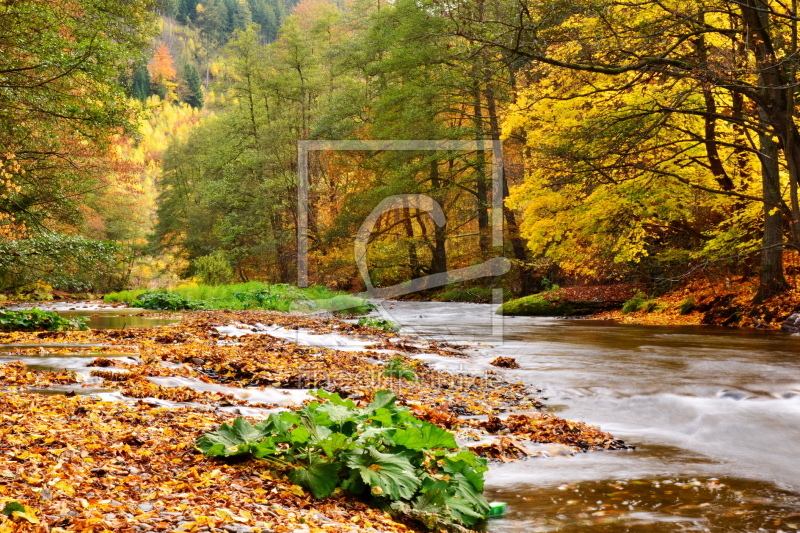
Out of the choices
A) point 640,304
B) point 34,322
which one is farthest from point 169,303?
point 640,304

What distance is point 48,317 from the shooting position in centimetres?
948

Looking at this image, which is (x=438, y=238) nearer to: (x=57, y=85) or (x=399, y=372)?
(x=57, y=85)

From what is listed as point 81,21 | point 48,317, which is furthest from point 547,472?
point 81,21

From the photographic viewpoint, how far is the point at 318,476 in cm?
283

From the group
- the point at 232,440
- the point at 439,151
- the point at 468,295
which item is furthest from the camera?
the point at 468,295

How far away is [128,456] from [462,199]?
25675 mm

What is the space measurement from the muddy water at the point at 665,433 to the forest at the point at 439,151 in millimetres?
3510

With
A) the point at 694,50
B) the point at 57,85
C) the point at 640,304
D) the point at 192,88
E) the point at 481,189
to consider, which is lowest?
the point at 640,304

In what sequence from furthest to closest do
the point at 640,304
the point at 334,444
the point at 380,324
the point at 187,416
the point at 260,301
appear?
the point at 260,301
the point at 640,304
the point at 380,324
the point at 187,416
the point at 334,444

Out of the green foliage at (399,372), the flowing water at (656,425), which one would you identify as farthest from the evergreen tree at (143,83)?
the green foliage at (399,372)

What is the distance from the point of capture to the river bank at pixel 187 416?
95.3 inches

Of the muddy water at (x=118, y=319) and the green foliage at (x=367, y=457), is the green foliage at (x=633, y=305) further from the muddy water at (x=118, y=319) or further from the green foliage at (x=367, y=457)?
the green foliage at (x=367, y=457)

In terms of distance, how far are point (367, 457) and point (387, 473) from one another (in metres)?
0.12

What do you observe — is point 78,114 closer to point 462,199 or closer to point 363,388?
point 363,388
